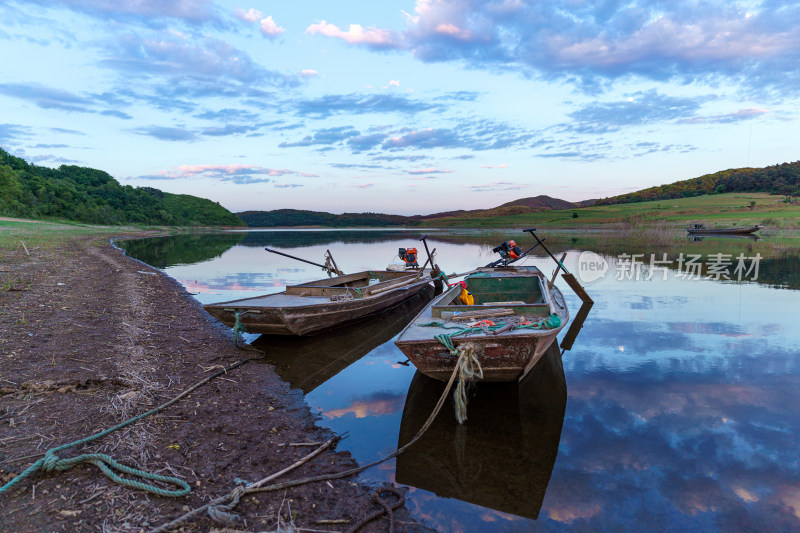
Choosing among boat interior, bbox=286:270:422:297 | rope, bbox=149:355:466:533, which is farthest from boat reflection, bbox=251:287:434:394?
rope, bbox=149:355:466:533

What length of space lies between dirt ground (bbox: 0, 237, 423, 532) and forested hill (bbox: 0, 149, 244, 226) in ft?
230

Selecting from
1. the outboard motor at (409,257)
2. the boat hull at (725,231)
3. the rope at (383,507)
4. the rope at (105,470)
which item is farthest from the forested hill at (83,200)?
the boat hull at (725,231)

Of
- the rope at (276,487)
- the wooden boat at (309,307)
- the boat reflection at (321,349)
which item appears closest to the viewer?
the rope at (276,487)

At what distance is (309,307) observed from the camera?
33.9 ft

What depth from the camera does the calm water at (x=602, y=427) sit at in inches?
185

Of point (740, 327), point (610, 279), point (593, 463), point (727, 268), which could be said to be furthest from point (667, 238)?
point (593, 463)

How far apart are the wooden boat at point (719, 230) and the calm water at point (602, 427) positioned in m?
44.1

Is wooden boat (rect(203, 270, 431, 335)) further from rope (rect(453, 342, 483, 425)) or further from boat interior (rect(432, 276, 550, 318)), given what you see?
rope (rect(453, 342, 483, 425))

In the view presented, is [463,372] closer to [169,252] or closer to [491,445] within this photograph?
[491,445]

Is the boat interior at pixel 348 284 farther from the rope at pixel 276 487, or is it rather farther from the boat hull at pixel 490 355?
the rope at pixel 276 487

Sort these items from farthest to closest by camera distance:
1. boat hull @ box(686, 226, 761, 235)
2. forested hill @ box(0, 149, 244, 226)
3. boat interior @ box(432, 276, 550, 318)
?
forested hill @ box(0, 149, 244, 226) → boat hull @ box(686, 226, 761, 235) → boat interior @ box(432, 276, 550, 318)

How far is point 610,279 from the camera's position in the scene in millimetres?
21328

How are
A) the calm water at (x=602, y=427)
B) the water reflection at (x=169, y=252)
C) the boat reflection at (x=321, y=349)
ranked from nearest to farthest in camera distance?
the calm water at (x=602, y=427), the boat reflection at (x=321, y=349), the water reflection at (x=169, y=252)

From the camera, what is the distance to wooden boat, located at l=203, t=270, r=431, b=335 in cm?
982
